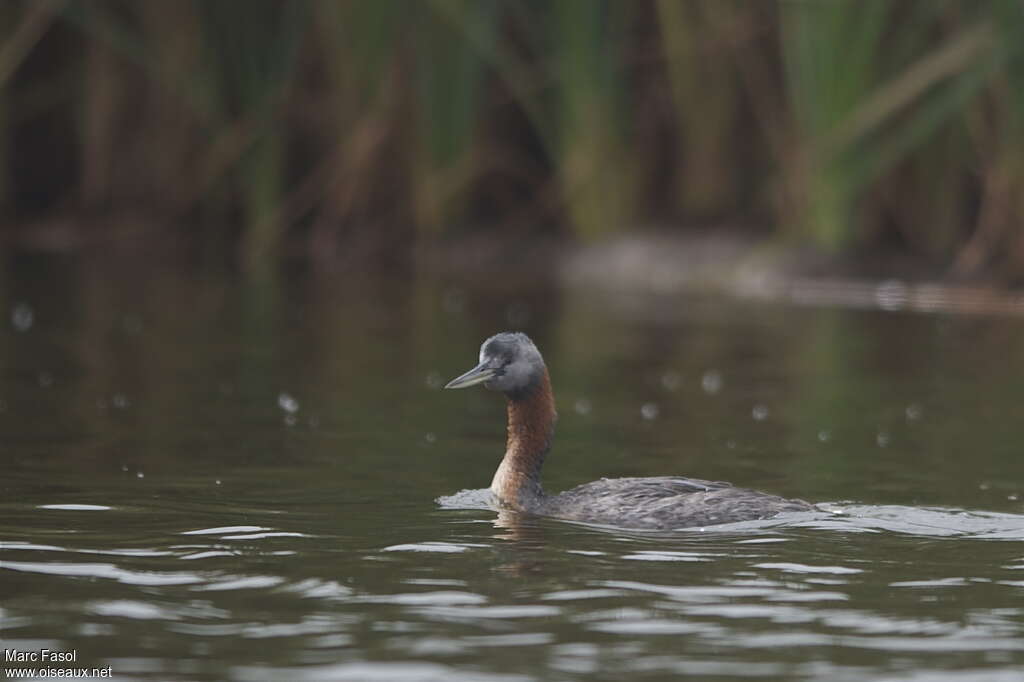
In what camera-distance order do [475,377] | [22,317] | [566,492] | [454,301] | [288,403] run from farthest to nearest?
[454,301] → [22,317] → [288,403] → [475,377] → [566,492]

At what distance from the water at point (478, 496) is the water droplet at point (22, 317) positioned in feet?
0.27

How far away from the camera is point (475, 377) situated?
31.2ft

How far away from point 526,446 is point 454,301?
400 inches

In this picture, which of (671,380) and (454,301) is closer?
(671,380)

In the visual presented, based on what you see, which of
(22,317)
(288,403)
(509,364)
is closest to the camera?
(509,364)

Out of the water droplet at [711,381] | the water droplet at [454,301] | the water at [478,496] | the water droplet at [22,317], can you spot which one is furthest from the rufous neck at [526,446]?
the water droplet at [454,301]

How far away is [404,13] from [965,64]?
6433 mm

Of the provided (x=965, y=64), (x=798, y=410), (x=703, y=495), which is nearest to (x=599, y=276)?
(x=965, y=64)

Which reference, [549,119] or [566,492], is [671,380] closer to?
[566,492]

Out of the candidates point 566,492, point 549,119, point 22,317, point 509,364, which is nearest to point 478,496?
point 566,492

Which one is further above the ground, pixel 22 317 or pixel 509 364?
pixel 22 317

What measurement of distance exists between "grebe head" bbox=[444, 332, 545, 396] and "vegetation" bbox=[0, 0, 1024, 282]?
976cm

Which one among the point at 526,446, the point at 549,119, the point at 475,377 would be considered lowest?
the point at 526,446

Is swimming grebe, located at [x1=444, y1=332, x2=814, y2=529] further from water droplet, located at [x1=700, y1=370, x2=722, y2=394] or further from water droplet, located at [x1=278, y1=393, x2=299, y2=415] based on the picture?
water droplet, located at [x1=700, y1=370, x2=722, y2=394]
